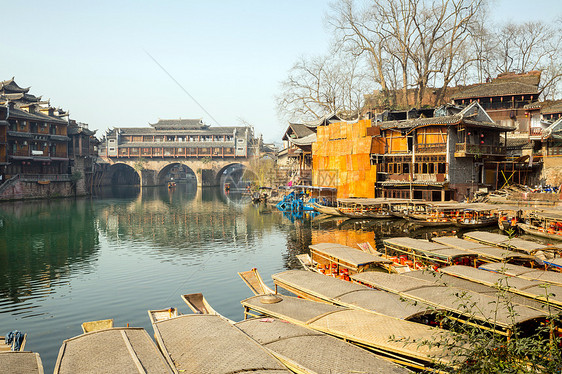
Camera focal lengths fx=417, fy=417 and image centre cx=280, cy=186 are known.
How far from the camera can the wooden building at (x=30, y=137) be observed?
189 ft

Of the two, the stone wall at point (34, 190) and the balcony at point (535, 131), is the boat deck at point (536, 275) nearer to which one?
the balcony at point (535, 131)

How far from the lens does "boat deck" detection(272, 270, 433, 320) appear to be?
12173 millimetres

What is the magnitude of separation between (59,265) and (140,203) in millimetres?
38064

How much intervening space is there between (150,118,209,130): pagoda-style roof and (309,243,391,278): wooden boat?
77846mm

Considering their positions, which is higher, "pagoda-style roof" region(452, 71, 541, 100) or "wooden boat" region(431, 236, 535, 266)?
"pagoda-style roof" region(452, 71, 541, 100)

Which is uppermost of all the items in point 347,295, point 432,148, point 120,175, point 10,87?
point 10,87

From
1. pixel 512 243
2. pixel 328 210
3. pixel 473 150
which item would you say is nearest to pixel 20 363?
pixel 512 243

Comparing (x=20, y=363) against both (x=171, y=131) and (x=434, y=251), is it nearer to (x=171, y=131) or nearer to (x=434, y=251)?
(x=434, y=251)

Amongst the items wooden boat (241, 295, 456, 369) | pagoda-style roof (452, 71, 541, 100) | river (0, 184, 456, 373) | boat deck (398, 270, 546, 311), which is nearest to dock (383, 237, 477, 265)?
boat deck (398, 270, 546, 311)

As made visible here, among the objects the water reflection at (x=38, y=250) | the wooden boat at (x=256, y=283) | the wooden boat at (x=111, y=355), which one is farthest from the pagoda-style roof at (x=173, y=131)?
the wooden boat at (x=111, y=355)

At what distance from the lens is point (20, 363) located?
8836 mm

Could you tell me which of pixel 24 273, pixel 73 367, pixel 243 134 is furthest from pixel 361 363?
pixel 243 134

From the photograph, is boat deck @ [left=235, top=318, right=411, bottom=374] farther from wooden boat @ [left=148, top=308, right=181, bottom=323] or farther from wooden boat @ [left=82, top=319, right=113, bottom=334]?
wooden boat @ [left=82, top=319, right=113, bottom=334]

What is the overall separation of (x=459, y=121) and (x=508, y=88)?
18.3 meters
